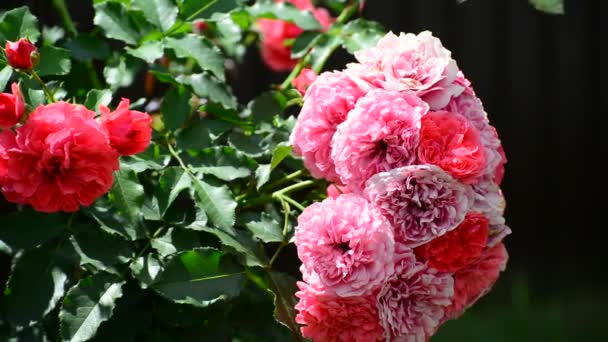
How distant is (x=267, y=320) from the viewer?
1.40 metres

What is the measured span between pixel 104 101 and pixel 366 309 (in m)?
0.44

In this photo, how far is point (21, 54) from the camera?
4.02 ft

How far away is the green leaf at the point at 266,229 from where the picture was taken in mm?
1338

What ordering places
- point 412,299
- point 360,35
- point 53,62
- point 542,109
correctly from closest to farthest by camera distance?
point 412,299 < point 53,62 < point 360,35 < point 542,109

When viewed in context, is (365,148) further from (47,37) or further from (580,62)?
(580,62)

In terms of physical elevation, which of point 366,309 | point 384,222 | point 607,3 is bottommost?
point 607,3

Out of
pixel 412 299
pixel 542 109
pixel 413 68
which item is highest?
pixel 413 68

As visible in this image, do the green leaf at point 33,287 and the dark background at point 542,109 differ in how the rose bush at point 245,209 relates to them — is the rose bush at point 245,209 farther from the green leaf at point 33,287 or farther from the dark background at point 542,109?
the dark background at point 542,109

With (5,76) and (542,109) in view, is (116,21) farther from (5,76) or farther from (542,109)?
(542,109)

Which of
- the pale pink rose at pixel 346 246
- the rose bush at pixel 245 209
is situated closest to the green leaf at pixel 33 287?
the rose bush at pixel 245 209

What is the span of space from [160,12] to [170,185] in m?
0.32

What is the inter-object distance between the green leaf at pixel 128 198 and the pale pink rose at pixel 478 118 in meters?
0.42

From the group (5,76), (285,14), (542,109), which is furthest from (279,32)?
(542,109)

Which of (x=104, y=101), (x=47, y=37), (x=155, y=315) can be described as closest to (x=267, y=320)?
(x=155, y=315)
